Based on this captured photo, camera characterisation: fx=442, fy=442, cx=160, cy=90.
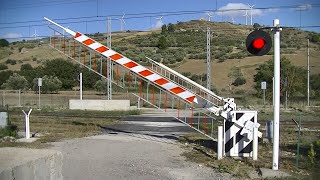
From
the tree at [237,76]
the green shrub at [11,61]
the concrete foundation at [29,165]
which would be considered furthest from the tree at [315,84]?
the green shrub at [11,61]

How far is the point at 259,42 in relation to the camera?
9.64 meters

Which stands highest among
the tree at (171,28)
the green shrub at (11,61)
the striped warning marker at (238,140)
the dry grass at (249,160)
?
the tree at (171,28)

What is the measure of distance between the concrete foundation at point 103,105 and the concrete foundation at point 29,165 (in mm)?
27893

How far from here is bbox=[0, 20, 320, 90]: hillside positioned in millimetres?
69562

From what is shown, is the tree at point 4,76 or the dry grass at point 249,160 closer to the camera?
the dry grass at point 249,160

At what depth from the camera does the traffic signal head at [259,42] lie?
31.4 feet

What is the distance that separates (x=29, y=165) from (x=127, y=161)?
16.6 feet

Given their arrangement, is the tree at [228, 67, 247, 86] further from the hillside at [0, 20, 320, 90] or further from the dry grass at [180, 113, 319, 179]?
the dry grass at [180, 113, 319, 179]

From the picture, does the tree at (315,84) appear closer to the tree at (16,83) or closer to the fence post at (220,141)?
the tree at (16,83)

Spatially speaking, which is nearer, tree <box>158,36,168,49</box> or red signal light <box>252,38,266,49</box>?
red signal light <box>252,38,266,49</box>

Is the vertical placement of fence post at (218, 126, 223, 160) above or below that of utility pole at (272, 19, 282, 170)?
below

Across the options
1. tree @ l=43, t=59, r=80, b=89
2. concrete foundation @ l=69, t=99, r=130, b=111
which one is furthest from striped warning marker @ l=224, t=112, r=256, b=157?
tree @ l=43, t=59, r=80, b=89

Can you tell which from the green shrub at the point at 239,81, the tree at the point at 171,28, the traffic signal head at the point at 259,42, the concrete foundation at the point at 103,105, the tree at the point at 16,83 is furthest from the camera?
the tree at the point at 171,28

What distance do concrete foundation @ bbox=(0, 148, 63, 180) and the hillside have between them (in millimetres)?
57949
